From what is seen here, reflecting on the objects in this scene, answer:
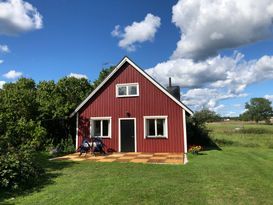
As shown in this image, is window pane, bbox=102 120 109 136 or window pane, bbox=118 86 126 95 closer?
window pane, bbox=118 86 126 95

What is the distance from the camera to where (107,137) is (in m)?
18.8

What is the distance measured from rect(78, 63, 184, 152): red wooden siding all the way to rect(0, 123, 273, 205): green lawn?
5.65 meters

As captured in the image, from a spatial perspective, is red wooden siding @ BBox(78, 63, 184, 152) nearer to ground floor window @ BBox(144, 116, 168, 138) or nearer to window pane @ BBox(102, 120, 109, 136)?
ground floor window @ BBox(144, 116, 168, 138)

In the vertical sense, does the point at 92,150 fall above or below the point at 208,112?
below

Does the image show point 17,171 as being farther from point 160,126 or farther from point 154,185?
point 160,126

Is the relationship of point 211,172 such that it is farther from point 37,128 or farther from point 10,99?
point 10,99

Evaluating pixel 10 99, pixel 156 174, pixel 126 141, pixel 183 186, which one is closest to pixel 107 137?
pixel 126 141

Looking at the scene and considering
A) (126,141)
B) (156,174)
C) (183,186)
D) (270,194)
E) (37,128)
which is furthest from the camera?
(126,141)

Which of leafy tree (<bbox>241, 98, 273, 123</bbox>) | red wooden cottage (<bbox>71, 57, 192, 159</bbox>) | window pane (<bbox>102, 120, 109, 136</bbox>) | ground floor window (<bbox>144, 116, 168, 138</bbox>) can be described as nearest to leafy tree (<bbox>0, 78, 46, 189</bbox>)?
red wooden cottage (<bbox>71, 57, 192, 159</bbox>)

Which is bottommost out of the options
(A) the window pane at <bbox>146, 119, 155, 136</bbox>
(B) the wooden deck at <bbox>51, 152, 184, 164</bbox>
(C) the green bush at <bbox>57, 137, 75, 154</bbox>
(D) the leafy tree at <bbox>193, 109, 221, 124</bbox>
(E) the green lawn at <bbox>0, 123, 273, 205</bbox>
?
(E) the green lawn at <bbox>0, 123, 273, 205</bbox>

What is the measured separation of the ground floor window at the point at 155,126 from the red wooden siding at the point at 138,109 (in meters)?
0.22

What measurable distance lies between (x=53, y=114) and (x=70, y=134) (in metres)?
2.16

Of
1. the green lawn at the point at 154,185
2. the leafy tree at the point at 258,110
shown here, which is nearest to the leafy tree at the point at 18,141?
the green lawn at the point at 154,185

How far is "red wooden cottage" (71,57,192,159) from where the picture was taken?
58.5ft
